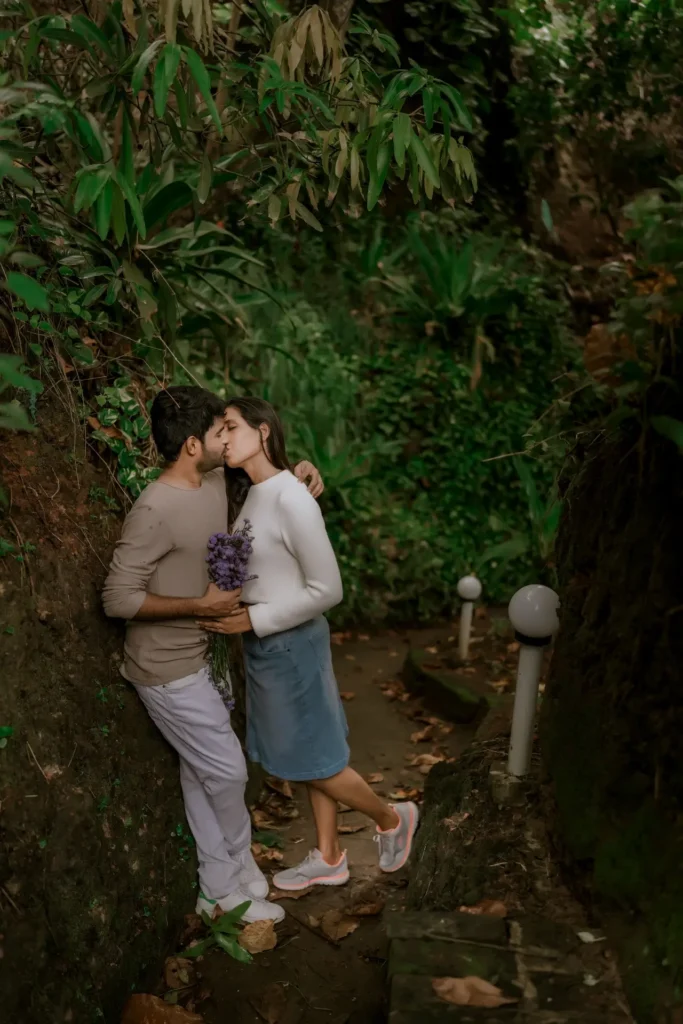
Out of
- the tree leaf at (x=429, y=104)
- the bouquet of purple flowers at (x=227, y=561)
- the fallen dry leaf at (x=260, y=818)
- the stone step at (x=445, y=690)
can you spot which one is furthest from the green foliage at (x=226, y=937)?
the tree leaf at (x=429, y=104)

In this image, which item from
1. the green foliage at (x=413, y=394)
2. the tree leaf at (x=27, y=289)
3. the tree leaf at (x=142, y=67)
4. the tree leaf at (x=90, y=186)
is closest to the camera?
the tree leaf at (x=27, y=289)

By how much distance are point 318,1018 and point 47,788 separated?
1172mm

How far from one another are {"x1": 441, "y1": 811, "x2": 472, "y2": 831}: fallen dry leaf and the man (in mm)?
795

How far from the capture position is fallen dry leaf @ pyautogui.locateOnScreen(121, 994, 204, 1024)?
2.78 m

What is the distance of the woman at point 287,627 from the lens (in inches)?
124

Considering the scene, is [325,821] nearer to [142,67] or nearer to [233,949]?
[233,949]

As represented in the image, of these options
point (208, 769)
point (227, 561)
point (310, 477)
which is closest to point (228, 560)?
point (227, 561)

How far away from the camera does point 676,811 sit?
6.77 ft

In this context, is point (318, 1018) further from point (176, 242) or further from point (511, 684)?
point (176, 242)

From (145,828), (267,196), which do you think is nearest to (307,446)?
(267,196)

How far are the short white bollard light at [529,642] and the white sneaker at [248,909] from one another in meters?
1.09

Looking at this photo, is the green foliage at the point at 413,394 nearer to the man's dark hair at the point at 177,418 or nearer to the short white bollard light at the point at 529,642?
the short white bollard light at the point at 529,642

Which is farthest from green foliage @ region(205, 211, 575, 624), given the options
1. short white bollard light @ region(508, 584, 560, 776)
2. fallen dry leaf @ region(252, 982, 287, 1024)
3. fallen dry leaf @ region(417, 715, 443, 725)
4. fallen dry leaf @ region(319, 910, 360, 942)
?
fallen dry leaf @ region(252, 982, 287, 1024)

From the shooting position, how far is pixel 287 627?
3.20 metres
